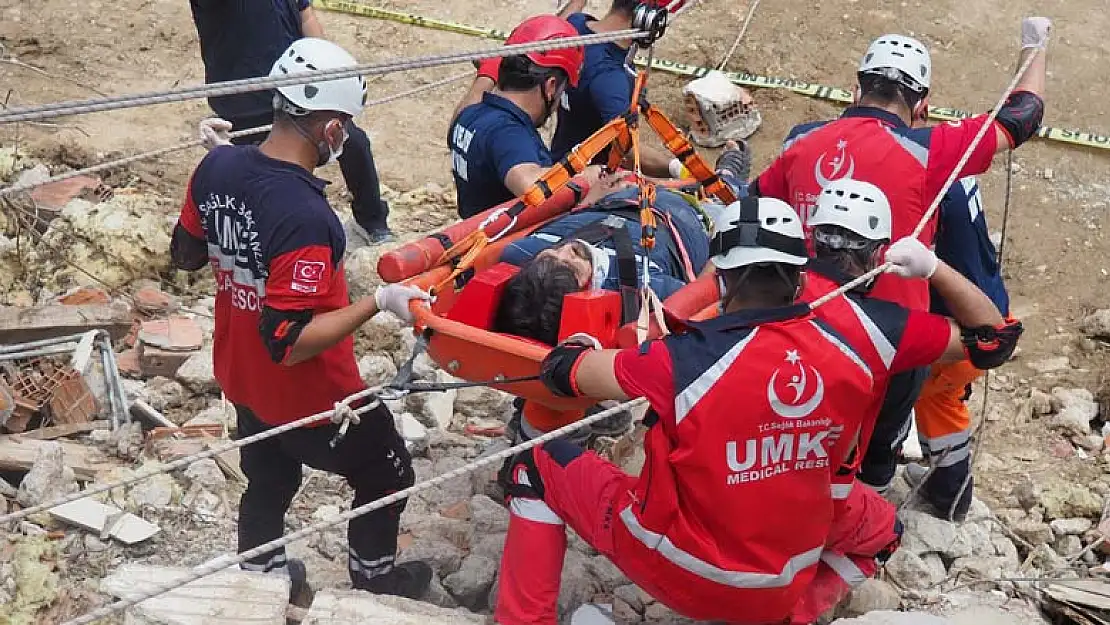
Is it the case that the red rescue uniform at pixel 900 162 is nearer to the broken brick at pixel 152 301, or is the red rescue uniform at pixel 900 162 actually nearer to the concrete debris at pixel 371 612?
the concrete debris at pixel 371 612

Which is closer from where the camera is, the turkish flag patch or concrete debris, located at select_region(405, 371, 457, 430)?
the turkish flag patch

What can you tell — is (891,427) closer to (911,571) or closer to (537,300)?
(911,571)

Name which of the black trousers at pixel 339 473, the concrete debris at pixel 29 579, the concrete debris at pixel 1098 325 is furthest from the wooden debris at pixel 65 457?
the concrete debris at pixel 1098 325

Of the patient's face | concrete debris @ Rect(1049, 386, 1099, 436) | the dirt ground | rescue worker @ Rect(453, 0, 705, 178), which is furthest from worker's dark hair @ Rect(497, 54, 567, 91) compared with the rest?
concrete debris @ Rect(1049, 386, 1099, 436)

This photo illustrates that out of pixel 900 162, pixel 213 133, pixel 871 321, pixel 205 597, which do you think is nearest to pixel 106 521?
pixel 205 597

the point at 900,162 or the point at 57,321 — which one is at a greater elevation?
the point at 900,162

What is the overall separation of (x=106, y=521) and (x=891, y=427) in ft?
8.88

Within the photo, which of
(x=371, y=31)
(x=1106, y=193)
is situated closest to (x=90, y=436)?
(x=371, y=31)

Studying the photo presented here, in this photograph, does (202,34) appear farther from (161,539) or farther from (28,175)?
(161,539)

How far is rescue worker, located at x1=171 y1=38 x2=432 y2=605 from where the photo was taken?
10.7ft

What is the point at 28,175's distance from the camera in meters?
6.29

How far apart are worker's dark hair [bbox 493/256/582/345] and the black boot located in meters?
0.87

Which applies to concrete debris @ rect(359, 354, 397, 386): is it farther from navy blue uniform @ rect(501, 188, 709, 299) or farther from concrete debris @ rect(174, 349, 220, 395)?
navy blue uniform @ rect(501, 188, 709, 299)

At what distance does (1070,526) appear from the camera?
478 centimetres
